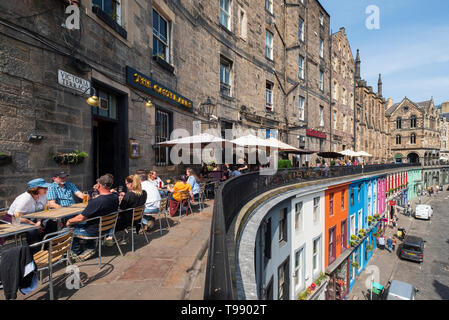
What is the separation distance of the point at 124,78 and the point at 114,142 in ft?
7.09

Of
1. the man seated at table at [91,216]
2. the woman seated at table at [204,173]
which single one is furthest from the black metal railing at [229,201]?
the woman seated at table at [204,173]

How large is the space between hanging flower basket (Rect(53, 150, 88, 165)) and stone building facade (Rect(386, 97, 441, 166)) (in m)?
69.0

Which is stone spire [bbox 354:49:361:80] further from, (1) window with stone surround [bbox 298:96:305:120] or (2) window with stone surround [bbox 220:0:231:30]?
(2) window with stone surround [bbox 220:0:231:30]

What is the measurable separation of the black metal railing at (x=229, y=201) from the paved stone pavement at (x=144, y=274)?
2.81 ft

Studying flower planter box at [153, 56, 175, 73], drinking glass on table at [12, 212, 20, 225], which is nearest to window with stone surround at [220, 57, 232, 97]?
flower planter box at [153, 56, 175, 73]

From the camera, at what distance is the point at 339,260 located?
1495cm

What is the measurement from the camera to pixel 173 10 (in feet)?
32.2

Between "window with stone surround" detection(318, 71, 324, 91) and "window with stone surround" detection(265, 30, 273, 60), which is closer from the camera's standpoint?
"window with stone surround" detection(265, 30, 273, 60)

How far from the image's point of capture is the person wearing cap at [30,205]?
12.8 ft

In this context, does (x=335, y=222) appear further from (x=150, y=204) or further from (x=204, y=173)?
(x=150, y=204)

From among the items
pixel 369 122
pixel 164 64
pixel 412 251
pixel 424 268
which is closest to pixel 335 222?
pixel 412 251

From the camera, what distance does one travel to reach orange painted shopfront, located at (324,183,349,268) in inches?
564

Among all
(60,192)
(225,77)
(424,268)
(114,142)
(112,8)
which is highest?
(225,77)

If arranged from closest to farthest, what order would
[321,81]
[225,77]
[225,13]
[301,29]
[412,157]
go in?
[225,13] < [225,77] < [301,29] < [321,81] < [412,157]
